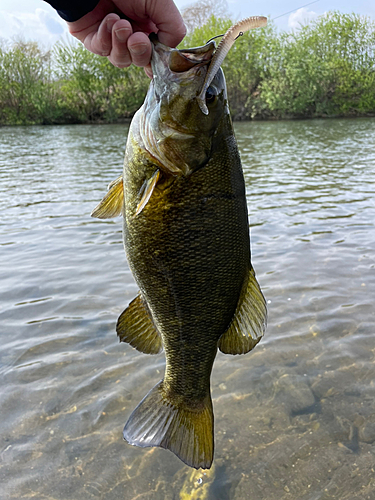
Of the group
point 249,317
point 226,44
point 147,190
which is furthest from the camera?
point 249,317

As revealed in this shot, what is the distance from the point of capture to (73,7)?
88.0 inches

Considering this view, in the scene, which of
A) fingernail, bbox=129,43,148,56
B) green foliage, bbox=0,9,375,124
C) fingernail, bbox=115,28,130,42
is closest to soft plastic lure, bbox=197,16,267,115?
fingernail, bbox=129,43,148,56

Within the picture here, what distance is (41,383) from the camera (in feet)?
13.7

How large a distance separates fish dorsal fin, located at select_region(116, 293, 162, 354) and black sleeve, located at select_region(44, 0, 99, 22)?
157cm

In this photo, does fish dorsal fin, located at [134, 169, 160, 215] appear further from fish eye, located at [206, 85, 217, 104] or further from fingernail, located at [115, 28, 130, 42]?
fingernail, located at [115, 28, 130, 42]

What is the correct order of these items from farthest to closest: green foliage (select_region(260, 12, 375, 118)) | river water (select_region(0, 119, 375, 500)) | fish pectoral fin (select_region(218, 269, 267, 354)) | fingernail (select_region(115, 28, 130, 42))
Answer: green foliage (select_region(260, 12, 375, 118)) → river water (select_region(0, 119, 375, 500)) → fish pectoral fin (select_region(218, 269, 267, 354)) → fingernail (select_region(115, 28, 130, 42))

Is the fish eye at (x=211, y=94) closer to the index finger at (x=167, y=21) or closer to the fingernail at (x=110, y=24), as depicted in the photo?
the index finger at (x=167, y=21)

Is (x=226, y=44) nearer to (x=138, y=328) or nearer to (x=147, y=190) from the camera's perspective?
(x=147, y=190)

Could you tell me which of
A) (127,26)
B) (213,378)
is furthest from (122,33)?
(213,378)

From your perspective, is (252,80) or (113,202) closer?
(113,202)

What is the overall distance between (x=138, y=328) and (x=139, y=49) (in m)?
1.45

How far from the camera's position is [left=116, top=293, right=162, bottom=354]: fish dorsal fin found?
7.84 ft

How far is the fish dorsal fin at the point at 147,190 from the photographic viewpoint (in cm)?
183

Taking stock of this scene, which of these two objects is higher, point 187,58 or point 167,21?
point 167,21
